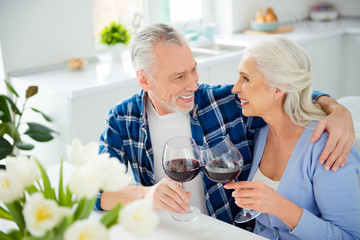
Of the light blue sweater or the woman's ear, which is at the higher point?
the woman's ear

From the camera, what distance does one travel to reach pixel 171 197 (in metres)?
1.38

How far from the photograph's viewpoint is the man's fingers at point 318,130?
1.51 m

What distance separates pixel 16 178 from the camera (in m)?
0.82

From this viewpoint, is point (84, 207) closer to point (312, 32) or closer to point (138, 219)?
point (138, 219)

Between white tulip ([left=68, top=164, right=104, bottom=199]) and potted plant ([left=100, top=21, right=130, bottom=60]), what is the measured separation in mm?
2599

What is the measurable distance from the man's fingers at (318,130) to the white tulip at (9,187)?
1.01 m

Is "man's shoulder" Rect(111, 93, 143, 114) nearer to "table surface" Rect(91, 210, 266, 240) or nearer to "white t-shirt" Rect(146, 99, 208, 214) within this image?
"white t-shirt" Rect(146, 99, 208, 214)

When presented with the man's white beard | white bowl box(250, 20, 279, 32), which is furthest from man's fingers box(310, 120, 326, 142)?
white bowl box(250, 20, 279, 32)

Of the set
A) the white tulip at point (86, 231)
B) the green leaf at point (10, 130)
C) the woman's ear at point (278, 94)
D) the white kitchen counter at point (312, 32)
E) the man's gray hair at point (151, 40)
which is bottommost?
the green leaf at point (10, 130)

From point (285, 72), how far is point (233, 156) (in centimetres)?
38

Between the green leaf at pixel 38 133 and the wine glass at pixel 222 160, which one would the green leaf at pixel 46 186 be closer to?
the wine glass at pixel 222 160

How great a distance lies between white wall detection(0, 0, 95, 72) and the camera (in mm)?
2867

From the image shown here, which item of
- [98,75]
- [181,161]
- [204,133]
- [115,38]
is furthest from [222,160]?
[115,38]

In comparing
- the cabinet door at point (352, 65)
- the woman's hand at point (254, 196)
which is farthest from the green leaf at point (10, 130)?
the cabinet door at point (352, 65)
